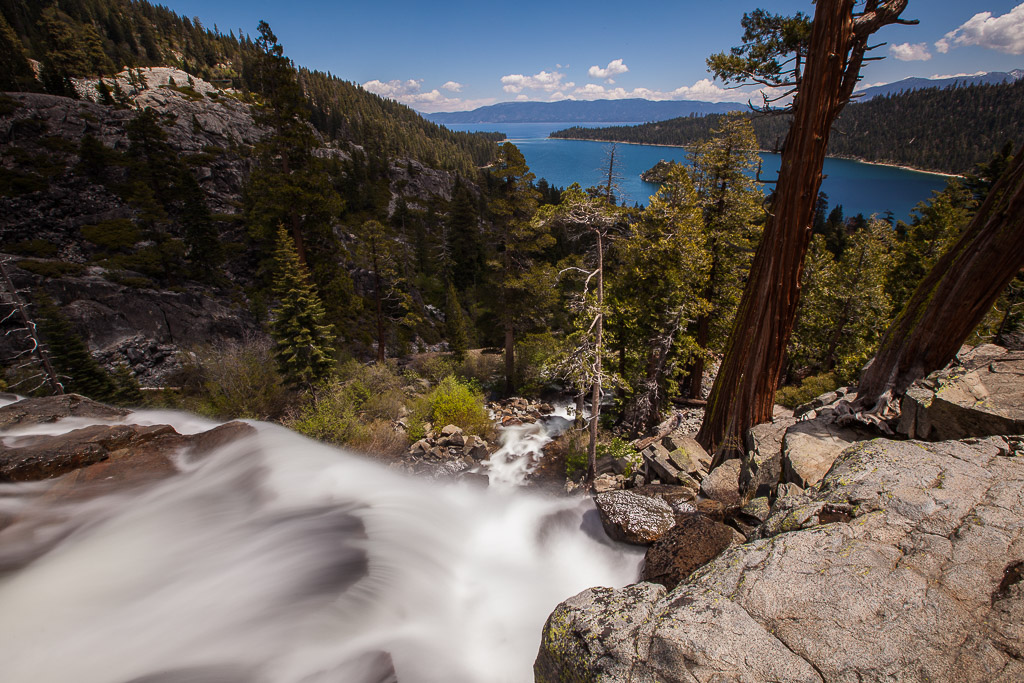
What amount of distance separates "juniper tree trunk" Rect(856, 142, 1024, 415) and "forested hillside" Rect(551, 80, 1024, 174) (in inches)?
5195

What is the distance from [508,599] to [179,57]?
500ft

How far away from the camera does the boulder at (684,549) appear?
16.5ft

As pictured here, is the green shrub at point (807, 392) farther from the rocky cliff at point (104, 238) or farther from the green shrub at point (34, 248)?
the green shrub at point (34, 248)

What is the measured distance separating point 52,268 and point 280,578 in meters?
32.8

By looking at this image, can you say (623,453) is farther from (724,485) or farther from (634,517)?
(634,517)

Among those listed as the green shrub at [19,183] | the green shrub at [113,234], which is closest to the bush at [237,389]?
the green shrub at [113,234]

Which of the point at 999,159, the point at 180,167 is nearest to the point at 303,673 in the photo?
the point at 999,159

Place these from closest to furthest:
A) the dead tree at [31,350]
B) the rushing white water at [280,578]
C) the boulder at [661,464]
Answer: the rushing white water at [280,578]
the boulder at [661,464]
the dead tree at [31,350]

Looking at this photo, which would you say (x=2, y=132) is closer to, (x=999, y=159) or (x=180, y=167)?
(x=180, y=167)

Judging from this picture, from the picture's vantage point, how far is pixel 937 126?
5433 inches

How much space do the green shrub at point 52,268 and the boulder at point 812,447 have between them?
123ft

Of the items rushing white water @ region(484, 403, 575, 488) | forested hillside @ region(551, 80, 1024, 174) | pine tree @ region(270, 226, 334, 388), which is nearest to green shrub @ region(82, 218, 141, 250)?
pine tree @ region(270, 226, 334, 388)

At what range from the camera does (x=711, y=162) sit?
14.5 m

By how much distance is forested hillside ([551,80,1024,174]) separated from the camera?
120 m
